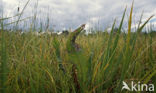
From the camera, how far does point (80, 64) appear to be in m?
0.67

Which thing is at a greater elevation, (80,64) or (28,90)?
(80,64)

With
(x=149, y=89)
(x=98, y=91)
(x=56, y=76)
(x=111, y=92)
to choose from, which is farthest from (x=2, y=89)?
(x=149, y=89)

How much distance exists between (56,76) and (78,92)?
177 mm

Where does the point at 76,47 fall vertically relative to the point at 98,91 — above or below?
above

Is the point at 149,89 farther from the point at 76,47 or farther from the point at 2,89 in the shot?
the point at 2,89

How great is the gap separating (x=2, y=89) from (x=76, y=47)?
0.39 meters

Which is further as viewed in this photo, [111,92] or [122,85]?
[111,92]

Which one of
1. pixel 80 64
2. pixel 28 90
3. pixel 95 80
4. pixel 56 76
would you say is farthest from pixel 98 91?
pixel 28 90

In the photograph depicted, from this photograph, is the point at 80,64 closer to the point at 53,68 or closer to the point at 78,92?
the point at 78,92

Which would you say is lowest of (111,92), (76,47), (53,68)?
(111,92)

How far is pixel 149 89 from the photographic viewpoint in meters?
0.71

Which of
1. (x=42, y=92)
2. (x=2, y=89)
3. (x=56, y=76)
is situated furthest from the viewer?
(x=56, y=76)

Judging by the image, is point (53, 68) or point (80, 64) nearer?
point (80, 64)

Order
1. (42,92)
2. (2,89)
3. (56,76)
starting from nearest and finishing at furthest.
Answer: (2,89) < (42,92) < (56,76)
